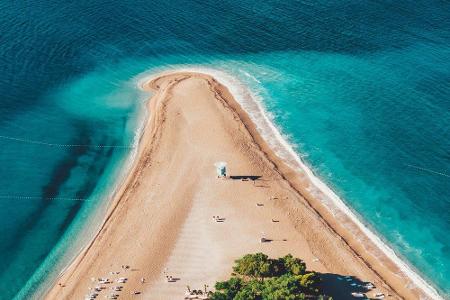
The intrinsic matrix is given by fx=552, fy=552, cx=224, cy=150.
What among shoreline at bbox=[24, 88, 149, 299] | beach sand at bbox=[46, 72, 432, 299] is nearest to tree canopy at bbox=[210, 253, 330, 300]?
beach sand at bbox=[46, 72, 432, 299]

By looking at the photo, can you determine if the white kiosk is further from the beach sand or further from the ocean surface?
the ocean surface

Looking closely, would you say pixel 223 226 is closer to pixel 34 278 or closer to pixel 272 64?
pixel 34 278

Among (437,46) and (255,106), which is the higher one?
(437,46)

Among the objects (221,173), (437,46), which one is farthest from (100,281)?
(437,46)

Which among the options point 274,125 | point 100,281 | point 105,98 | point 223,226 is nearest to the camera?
point 100,281

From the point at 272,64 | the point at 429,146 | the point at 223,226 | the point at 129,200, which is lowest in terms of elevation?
the point at 223,226

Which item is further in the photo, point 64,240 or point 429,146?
point 429,146

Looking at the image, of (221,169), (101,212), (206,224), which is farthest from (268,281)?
(101,212)
